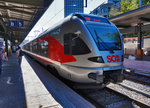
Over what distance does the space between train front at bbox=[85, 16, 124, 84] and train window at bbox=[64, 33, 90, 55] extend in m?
0.42

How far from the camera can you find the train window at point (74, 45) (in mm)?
4160

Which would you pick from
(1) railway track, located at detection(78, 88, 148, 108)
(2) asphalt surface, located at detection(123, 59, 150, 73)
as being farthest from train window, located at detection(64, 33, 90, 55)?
(2) asphalt surface, located at detection(123, 59, 150, 73)

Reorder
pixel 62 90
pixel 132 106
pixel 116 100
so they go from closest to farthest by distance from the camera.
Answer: pixel 132 106 < pixel 116 100 < pixel 62 90

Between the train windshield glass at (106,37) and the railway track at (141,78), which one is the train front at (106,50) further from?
the railway track at (141,78)

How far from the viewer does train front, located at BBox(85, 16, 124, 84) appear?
398cm

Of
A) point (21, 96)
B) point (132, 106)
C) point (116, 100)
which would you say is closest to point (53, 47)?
point (21, 96)

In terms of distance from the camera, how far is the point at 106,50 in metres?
4.18

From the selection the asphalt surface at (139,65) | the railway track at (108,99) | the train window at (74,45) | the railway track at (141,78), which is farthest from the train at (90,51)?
the asphalt surface at (139,65)

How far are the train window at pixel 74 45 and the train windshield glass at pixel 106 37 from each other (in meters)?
0.50

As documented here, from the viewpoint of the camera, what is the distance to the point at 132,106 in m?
3.76

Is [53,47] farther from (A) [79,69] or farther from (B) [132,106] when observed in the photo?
(B) [132,106]

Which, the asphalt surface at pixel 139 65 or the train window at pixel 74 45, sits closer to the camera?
the train window at pixel 74 45

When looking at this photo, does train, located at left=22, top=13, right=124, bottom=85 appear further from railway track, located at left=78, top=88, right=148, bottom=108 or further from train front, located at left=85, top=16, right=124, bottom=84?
railway track, located at left=78, top=88, right=148, bottom=108

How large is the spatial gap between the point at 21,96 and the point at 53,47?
290 cm
